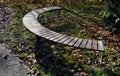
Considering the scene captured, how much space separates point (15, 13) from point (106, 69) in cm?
417

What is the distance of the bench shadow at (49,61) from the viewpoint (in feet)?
15.3

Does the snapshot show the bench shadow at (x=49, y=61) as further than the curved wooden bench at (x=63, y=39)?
Yes

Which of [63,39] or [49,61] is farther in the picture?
[49,61]

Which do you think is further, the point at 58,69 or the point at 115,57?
the point at 115,57

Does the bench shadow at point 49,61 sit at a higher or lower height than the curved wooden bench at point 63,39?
lower

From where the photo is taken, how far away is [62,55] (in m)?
5.25

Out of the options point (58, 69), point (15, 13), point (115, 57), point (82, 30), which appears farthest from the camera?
point (15, 13)

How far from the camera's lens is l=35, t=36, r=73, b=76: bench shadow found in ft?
15.3

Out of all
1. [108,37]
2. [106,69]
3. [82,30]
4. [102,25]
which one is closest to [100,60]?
[106,69]

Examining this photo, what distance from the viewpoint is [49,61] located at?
16.5 ft

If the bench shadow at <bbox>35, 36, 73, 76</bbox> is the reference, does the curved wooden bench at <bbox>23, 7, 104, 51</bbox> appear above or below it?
above

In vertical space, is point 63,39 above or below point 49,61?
above

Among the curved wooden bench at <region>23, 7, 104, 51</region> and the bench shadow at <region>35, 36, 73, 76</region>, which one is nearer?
the curved wooden bench at <region>23, 7, 104, 51</region>

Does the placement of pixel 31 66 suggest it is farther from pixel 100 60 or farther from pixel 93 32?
pixel 93 32
